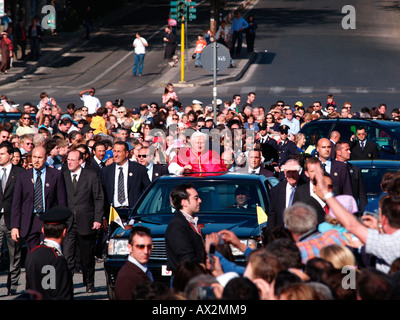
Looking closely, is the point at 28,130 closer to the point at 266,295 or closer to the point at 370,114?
the point at 370,114

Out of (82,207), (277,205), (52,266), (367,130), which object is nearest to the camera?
(52,266)

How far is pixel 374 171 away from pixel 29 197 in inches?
224

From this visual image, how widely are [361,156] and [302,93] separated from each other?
20.7m

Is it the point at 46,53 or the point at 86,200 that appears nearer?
the point at 86,200

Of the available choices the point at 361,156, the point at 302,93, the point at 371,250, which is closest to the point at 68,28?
the point at 302,93

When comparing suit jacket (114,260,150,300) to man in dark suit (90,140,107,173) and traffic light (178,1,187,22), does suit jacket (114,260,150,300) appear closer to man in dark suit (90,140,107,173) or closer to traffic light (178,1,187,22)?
man in dark suit (90,140,107,173)

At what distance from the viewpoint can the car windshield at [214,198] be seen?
11086 mm

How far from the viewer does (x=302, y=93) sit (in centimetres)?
3675

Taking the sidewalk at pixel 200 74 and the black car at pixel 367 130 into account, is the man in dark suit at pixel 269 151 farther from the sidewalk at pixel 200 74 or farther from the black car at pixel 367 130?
the sidewalk at pixel 200 74

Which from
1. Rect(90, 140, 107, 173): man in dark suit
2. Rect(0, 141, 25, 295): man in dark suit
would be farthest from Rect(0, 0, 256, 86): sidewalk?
Rect(0, 141, 25, 295): man in dark suit

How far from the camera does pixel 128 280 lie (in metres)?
7.06

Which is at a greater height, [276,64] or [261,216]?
[276,64]

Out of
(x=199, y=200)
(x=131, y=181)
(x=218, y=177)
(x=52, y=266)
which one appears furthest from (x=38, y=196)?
(x=52, y=266)

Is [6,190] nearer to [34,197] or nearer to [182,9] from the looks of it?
[34,197]
